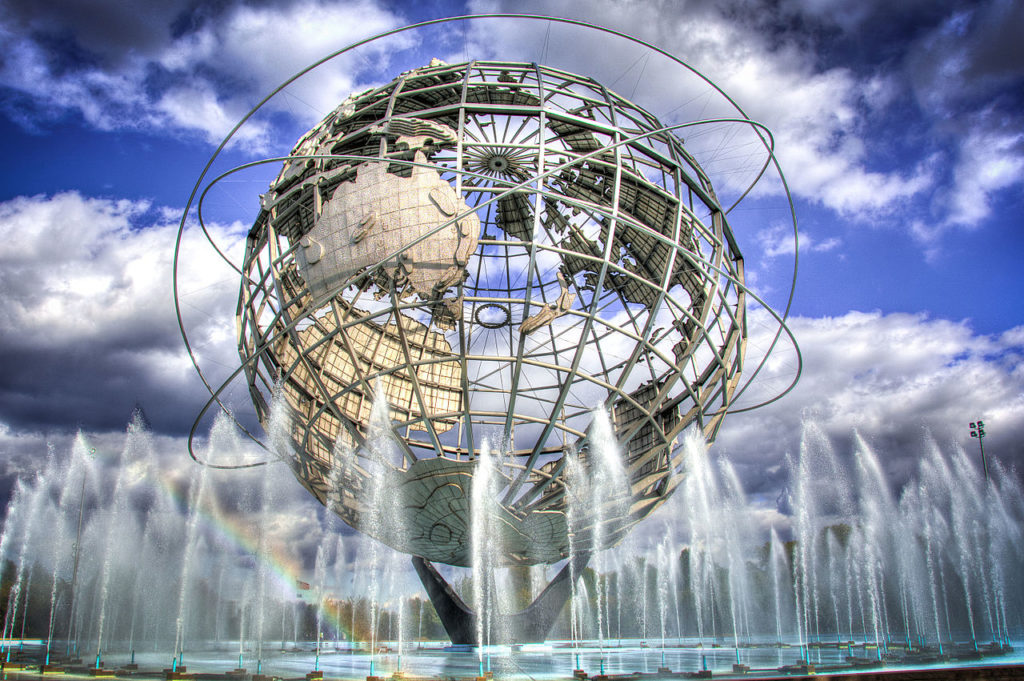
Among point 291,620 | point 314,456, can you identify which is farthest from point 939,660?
point 291,620

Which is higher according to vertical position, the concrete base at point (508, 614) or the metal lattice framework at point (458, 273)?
the metal lattice framework at point (458, 273)

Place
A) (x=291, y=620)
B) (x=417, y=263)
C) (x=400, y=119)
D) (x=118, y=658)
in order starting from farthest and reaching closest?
(x=291, y=620) → (x=118, y=658) → (x=400, y=119) → (x=417, y=263)

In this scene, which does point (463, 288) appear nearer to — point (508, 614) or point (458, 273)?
point (458, 273)

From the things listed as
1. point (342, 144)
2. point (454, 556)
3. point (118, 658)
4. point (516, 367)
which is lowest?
point (118, 658)

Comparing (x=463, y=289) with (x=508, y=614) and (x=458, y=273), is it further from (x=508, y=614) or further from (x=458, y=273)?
(x=508, y=614)

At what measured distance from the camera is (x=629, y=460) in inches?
563

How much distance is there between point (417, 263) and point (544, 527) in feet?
21.9

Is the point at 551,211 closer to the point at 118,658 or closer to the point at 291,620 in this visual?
the point at 118,658

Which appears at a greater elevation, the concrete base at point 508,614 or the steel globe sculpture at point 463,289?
the steel globe sculpture at point 463,289

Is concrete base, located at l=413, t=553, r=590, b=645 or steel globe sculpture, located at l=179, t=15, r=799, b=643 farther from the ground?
steel globe sculpture, located at l=179, t=15, r=799, b=643

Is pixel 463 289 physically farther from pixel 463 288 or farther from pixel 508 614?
pixel 508 614

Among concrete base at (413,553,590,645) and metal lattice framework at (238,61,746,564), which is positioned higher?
metal lattice framework at (238,61,746,564)

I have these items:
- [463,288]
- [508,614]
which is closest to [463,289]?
[463,288]

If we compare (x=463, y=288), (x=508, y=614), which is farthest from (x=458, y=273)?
(x=508, y=614)
